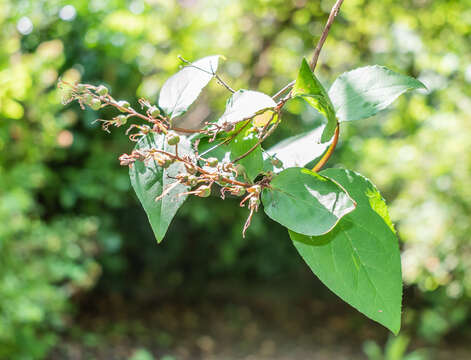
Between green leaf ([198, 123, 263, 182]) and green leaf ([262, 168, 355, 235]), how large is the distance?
0.05 ft

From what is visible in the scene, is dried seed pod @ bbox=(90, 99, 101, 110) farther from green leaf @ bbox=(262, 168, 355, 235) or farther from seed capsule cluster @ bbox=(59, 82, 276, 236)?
green leaf @ bbox=(262, 168, 355, 235)

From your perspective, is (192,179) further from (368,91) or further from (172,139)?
(368,91)

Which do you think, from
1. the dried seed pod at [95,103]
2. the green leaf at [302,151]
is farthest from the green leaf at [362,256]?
the dried seed pod at [95,103]

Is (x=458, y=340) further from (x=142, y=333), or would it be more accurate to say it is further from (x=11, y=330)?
(x=11, y=330)

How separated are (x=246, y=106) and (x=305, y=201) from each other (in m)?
0.08

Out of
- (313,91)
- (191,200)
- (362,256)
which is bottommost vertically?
(191,200)

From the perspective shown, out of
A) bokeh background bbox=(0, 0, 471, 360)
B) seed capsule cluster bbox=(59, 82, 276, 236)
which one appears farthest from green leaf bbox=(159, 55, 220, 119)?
bokeh background bbox=(0, 0, 471, 360)

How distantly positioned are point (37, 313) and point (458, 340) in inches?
107

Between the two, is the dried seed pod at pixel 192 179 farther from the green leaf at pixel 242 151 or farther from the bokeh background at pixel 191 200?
the bokeh background at pixel 191 200

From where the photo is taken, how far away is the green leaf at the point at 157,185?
1.09 feet

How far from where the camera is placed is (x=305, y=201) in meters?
0.33

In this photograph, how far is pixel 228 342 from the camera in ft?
10.7

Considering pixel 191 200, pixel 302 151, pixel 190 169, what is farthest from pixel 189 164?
pixel 191 200

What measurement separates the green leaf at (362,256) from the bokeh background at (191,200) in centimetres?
177
